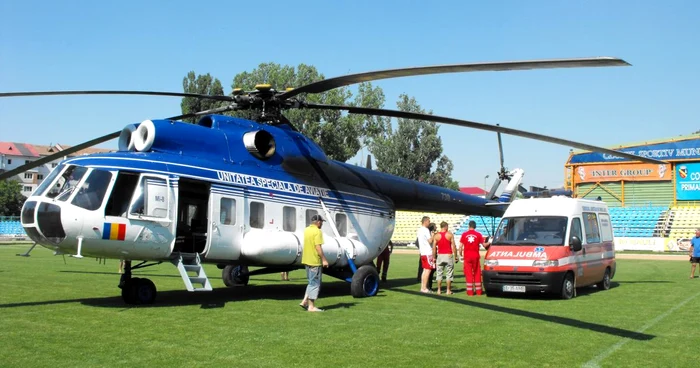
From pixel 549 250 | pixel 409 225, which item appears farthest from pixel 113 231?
pixel 409 225

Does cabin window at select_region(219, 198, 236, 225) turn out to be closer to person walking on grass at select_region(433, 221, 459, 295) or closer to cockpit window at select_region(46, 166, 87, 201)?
cockpit window at select_region(46, 166, 87, 201)

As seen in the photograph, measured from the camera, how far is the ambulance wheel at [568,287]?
1276 cm

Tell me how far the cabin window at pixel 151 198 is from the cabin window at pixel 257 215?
188 cm

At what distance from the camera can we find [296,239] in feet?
40.9

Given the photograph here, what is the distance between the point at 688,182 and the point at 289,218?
4101cm

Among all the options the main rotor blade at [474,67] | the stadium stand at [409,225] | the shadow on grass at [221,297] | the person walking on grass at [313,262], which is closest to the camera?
the main rotor blade at [474,67]

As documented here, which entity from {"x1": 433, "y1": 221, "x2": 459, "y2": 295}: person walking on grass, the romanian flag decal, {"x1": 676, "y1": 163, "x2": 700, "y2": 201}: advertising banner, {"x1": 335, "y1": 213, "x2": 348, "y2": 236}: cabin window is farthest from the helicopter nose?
{"x1": 676, "y1": 163, "x2": 700, "y2": 201}: advertising banner

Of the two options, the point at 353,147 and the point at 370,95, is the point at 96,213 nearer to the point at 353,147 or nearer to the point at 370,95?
the point at 353,147

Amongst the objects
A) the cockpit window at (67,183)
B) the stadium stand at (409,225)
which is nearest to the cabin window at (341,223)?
the cockpit window at (67,183)

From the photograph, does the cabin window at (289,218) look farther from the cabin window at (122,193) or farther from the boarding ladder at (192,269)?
the cabin window at (122,193)

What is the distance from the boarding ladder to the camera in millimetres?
10476

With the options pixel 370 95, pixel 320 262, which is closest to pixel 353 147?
pixel 370 95

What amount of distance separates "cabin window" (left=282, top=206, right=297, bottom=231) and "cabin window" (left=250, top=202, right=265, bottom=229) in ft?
1.78

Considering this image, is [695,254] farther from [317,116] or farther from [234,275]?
[317,116]
